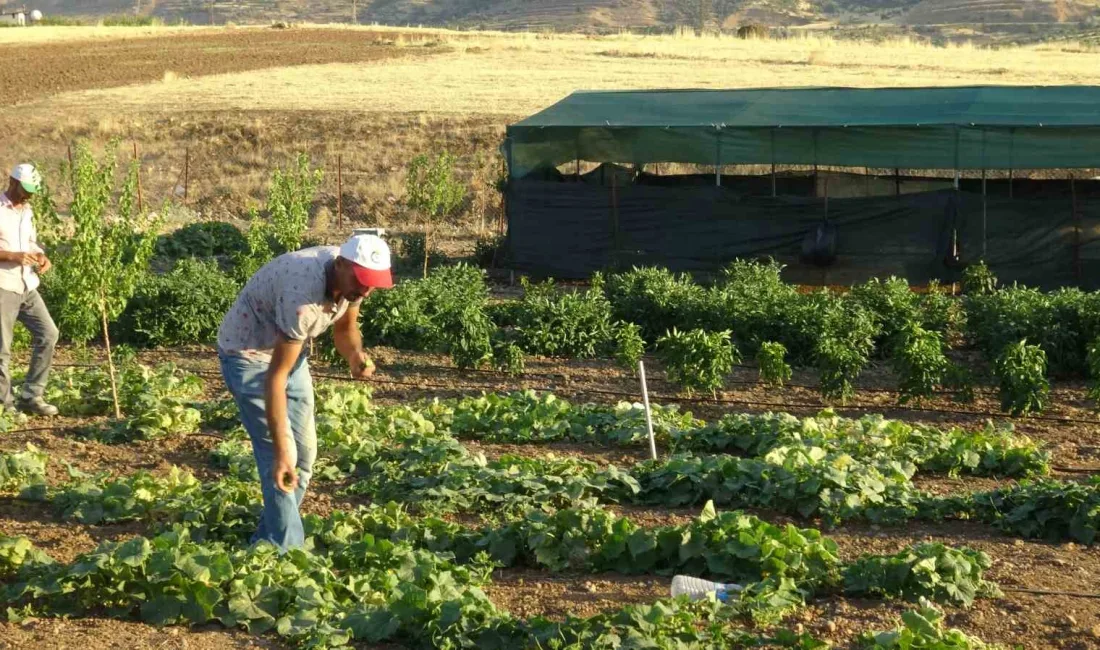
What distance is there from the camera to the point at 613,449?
30.2ft

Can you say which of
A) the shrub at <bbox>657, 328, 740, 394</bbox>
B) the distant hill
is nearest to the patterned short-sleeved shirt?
the shrub at <bbox>657, 328, 740, 394</bbox>

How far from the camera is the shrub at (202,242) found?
730 inches

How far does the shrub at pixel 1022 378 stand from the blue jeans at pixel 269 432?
19.1 ft

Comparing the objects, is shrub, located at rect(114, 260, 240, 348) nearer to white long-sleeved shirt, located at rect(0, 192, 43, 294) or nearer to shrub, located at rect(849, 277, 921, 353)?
white long-sleeved shirt, located at rect(0, 192, 43, 294)

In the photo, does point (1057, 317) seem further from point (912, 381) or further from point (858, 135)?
point (858, 135)

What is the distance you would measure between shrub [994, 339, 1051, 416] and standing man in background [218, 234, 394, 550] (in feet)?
18.5

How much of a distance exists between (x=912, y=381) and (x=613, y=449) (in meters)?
2.74

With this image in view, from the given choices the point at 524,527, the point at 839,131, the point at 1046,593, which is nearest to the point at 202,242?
the point at 839,131

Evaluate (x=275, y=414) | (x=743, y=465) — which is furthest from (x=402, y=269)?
(x=275, y=414)

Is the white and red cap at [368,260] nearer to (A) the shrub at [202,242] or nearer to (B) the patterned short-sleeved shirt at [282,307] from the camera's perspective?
(B) the patterned short-sleeved shirt at [282,307]

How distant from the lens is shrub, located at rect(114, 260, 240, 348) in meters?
13.2

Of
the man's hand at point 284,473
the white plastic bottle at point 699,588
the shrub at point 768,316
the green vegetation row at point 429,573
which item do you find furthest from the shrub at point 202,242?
the white plastic bottle at point 699,588

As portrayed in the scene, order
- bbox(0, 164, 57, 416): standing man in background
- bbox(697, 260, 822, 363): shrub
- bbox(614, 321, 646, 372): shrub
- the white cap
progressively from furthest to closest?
bbox(697, 260, 822, 363): shrub, bbox(614, 321, 646, 372): shrub, bbox(0, 164, 57, 416): standing man in background, the white cap

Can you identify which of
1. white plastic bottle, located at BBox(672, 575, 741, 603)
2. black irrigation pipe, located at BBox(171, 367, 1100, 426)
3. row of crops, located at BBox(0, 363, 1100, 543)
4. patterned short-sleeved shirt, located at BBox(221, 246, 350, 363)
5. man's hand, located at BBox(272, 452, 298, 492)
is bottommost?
black irrigation pipe, located at BBox(171, 367, 1100, 426)
